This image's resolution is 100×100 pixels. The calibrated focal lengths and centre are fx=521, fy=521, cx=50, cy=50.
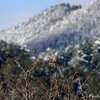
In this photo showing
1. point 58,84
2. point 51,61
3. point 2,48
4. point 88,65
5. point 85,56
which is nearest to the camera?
point 51,61

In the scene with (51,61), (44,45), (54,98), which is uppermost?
(44,45)

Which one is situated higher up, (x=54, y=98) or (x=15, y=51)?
(x=15, y=51)

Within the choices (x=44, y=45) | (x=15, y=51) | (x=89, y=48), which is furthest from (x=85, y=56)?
(x=44, y=45)

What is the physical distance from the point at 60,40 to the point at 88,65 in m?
137

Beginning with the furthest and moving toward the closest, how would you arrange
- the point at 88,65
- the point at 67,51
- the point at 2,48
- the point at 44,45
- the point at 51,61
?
the point at 44,45 → the point at 67,51 → the point at 88,65 → the point at 2,48 → the point at 51,61

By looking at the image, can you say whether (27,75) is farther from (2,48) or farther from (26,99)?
(2,48)

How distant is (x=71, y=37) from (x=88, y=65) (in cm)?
13664

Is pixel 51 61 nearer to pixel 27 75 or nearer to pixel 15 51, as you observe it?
pixel 27 75

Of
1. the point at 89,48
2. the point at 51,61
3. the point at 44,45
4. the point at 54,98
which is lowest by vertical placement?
the point at 54,98

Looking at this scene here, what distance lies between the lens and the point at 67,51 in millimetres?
80500

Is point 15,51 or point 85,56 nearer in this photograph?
point 15,51

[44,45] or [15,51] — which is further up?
[44,45]

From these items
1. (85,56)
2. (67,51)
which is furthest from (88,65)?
(67,51)

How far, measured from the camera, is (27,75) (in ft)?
10.2
